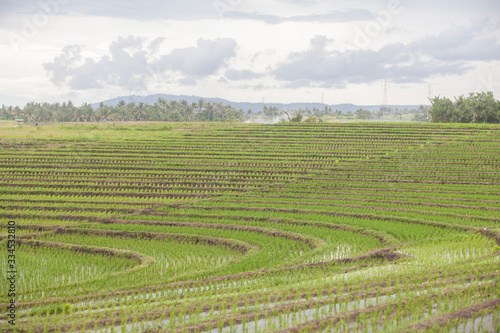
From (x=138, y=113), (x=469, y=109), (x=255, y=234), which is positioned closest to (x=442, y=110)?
(x=469, y=109)

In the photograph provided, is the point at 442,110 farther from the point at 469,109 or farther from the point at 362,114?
the point at 362,114

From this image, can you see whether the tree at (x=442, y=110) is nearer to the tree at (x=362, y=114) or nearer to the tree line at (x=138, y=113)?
the tree line at (x=138, y=113)

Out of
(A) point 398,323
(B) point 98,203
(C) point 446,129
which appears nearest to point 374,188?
(B) point 98,203

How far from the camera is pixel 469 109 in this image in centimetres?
5231

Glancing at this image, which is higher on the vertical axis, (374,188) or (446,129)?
(446,129)

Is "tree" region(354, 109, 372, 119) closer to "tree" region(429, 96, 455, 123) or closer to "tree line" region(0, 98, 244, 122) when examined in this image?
"tree line" region(0, 98, 244, 122)

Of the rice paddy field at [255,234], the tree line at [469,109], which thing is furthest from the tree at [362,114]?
the rice paddy field at [255,234]

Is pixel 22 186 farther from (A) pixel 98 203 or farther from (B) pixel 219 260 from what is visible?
(B) pixel 219 260

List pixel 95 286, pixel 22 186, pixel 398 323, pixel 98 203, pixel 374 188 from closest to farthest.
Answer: pixel 398 323
pixel 95 286
pixel 98 203
pixel 374 188
pixel 22 186

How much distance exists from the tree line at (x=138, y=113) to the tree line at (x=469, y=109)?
35.9 meters

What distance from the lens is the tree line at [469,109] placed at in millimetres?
50938

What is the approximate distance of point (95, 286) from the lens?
919 cm

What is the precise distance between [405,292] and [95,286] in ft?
17.4

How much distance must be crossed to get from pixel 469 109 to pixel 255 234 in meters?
44.7
